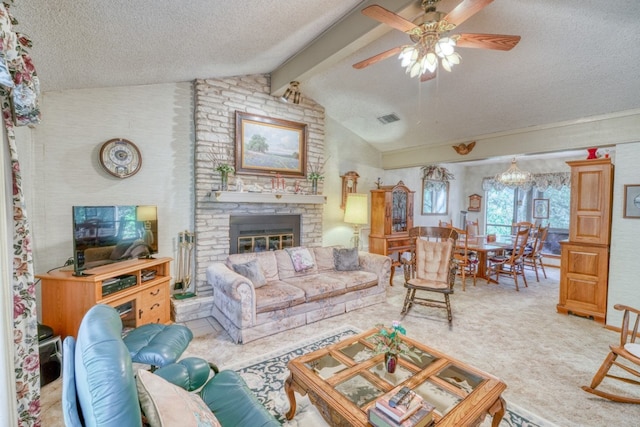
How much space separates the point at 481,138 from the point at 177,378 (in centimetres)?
481

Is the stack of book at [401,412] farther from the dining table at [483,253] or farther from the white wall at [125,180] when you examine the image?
the dining table at [483,253]

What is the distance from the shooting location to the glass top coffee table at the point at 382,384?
1.50 m

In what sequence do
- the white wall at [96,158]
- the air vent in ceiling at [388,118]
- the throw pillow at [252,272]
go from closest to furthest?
the white wall at [96,158], the throw pillow at [252,272], the air vent in ceiling at [388,118]

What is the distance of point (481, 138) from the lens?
14.7ft

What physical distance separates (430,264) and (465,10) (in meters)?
3.02

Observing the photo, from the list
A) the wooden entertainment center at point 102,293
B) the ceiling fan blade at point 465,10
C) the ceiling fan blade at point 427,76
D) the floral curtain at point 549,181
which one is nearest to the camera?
the ceiling fan blade at point 465,10

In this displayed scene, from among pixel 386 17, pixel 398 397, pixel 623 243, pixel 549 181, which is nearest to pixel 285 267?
pixel 398 397

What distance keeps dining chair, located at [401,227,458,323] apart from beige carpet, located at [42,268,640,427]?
0.23m

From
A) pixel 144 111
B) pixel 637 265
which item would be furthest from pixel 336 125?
pixel 637 265

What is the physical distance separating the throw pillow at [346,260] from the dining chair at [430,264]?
2.33ft

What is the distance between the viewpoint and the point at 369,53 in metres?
3.28

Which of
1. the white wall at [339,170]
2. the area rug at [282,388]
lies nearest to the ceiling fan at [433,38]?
the area rug at [282,388]

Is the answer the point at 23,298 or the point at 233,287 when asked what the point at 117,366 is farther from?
the point at 233,287

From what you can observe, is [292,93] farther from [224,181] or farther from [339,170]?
[339,170]
